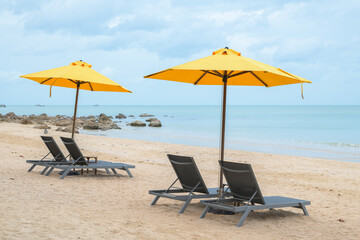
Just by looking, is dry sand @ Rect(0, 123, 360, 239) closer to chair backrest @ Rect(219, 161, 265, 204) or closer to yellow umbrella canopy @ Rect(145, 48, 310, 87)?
chair backrest @ Rect(219, 161, 265, 204)

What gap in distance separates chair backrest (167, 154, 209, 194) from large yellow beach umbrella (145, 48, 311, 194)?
0.39 meters

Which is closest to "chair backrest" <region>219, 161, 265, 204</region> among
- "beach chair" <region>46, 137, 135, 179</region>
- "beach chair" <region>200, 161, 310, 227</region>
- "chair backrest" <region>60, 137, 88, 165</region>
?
"beach chair" <region>200, 161, 310, 227</region>

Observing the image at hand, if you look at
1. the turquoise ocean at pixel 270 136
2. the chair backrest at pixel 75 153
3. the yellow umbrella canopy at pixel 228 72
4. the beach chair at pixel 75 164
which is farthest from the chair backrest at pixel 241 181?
the turquoise ocean at pixel 270 136

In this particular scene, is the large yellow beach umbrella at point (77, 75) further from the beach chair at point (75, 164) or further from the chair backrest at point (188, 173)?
the chair backrest at point (188, 173)

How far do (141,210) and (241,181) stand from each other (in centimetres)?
153

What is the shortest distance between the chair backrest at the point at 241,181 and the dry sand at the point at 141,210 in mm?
353

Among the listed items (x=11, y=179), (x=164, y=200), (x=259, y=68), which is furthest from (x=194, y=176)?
(x=11, y=179)

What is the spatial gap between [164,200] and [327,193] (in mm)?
3768

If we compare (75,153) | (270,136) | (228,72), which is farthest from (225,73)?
(270,136)

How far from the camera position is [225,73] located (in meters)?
7.10

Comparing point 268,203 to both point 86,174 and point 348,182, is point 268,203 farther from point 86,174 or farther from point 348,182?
point 348,182

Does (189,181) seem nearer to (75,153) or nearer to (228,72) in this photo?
(228,72)

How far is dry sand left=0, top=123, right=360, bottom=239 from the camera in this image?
5191mm

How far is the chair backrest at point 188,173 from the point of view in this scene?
6484mm
